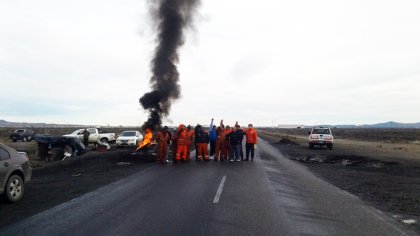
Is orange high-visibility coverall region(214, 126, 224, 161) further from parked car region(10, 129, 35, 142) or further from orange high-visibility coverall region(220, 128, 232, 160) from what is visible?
parked car region(10, 129, 35, 142)

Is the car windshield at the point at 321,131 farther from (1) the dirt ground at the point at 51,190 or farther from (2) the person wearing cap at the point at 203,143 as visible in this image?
(1) the dirt ground at the point at 51,190

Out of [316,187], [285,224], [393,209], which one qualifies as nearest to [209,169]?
[316,187]

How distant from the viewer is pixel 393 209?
371 inches

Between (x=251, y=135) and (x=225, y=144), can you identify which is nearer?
(x=251, y=135)

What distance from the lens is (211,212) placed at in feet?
26.7

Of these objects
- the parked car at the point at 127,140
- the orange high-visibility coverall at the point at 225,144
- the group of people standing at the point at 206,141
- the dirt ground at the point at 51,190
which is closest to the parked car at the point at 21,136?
the parked car at the point at 127,140

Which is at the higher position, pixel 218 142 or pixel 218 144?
pixel 218 142

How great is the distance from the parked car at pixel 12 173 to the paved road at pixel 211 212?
1435 millimetres

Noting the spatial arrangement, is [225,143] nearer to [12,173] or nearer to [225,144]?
[225,144]

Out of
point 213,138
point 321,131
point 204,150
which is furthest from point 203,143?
point 321,131

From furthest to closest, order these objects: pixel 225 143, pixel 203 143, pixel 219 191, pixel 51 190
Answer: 1. pixel 225 143
2. pixel 203 143
3. pixel 51 190
4. pixel 219 191

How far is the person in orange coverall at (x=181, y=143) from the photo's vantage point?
2039 cm

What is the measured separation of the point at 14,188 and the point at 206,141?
12.0 metres

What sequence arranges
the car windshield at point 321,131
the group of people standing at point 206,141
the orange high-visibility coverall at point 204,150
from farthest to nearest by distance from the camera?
the car windshield at point 321,131 < the orange high-visibility coverall at point 204,150 < the group of people standing at point 206,141
